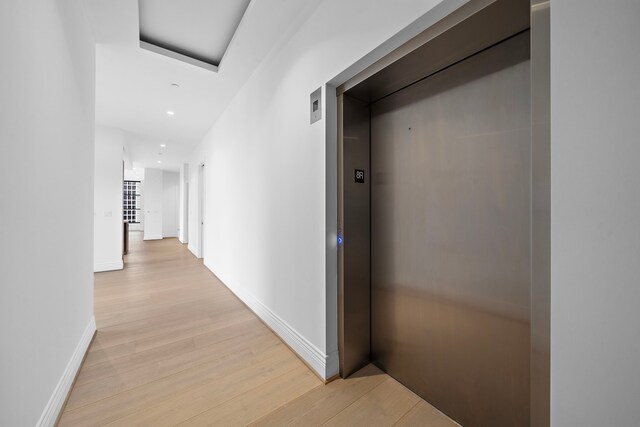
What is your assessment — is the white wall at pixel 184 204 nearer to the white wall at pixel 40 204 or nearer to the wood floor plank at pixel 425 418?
the white wall at pixel 40 204

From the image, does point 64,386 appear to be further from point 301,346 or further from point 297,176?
point 297,176

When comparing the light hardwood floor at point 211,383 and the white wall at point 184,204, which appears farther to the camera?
the white wall at point 184,204

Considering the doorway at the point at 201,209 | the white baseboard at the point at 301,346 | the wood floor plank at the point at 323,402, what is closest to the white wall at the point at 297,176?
the white baseboard at the point at 301,346

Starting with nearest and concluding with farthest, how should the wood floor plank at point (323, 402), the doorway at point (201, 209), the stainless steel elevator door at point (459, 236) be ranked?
the stainless steel elevator door at point (459, 236) < the wood floor plank at point (323, 402) < the doorway at point (201, 209)

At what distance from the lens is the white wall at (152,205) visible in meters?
Result: 9.38

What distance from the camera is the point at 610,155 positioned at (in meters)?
0.67

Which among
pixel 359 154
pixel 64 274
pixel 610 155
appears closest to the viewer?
pixel 610 155

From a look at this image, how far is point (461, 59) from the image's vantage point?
1264mm

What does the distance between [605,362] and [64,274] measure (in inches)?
101

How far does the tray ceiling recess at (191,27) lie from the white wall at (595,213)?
223 cm

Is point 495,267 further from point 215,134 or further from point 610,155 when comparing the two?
point 215,134

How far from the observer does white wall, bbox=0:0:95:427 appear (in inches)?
36.7

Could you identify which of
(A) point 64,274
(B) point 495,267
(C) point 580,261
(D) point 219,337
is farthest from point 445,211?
(A) point 64,274

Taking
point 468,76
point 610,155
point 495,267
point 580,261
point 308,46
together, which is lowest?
point 495,267
